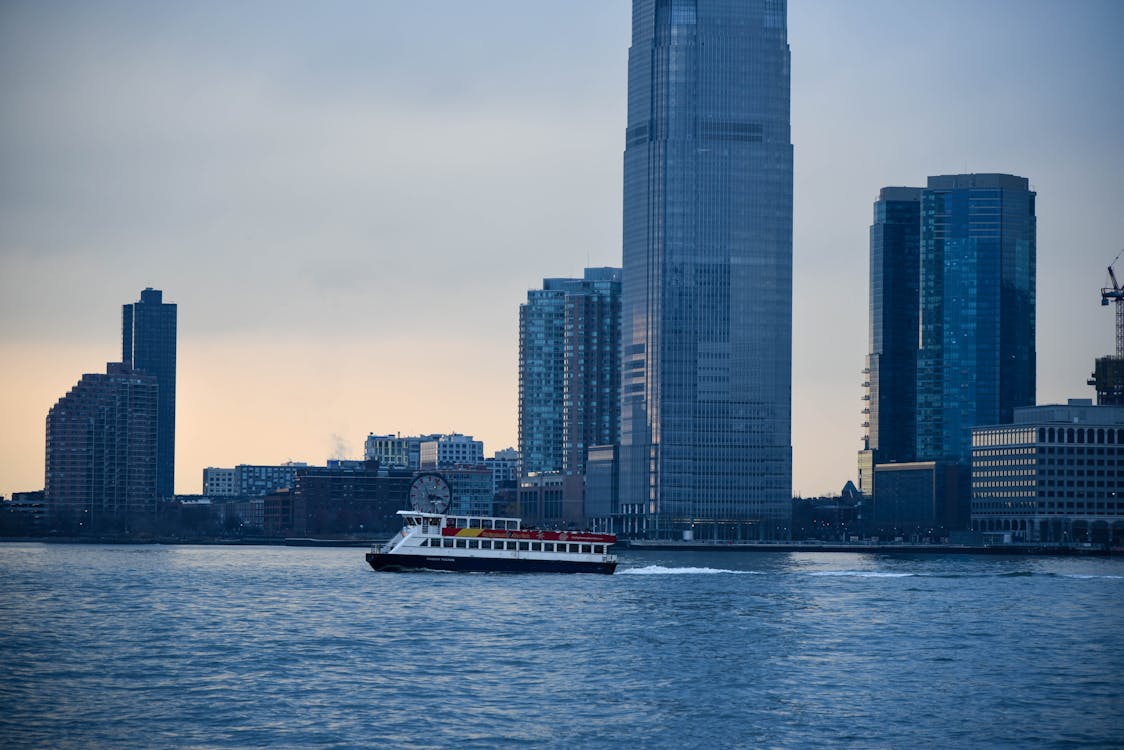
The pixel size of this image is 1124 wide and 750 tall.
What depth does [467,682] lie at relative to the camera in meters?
88.0

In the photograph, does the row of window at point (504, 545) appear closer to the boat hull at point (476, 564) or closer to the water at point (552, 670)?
the boat hull at point (476, 564)

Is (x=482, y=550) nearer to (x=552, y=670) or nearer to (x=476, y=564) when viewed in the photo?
(x=476, y=564)

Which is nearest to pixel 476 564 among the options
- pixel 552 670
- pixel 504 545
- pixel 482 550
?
pixel 482 550

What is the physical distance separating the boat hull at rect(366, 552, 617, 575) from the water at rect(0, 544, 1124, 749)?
2551 cm

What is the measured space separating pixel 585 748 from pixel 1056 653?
48.5m

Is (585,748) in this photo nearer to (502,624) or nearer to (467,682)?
(467,682)

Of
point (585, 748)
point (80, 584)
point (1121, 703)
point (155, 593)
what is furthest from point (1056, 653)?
point (80, 584)

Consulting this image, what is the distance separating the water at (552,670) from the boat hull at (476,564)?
1004 inches

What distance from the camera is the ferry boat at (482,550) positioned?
7210 inches

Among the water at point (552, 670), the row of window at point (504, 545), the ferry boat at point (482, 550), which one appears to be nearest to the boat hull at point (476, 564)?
the ferry boat at point (482, 550)

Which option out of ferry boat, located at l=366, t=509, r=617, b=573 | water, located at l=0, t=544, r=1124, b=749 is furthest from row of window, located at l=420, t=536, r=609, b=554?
water, located at l=0, t=544, r=1124, b=749

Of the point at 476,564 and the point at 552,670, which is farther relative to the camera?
the point at 476,564

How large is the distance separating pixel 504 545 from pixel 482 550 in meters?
3.55

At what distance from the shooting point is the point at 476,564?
184125 millimetres
